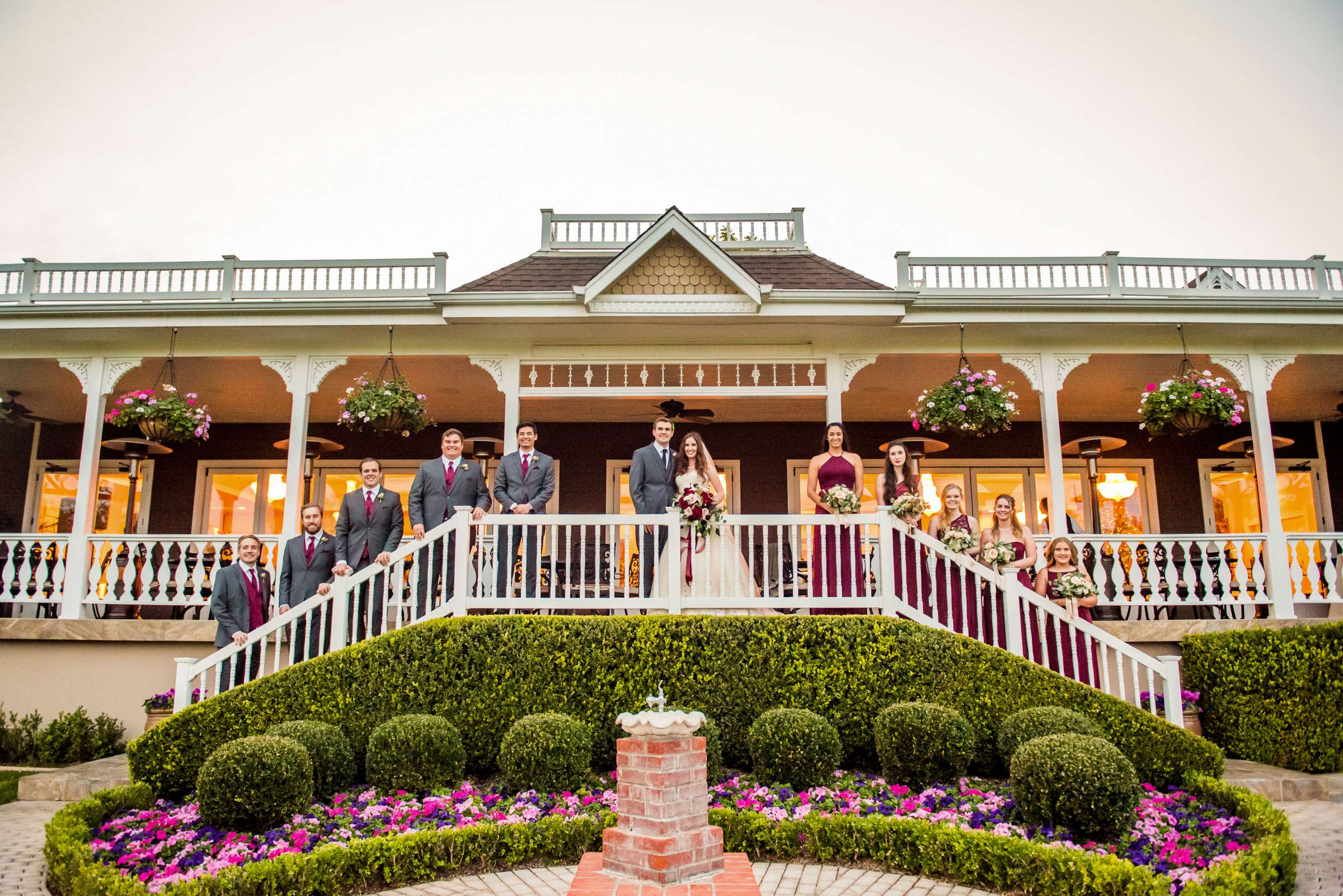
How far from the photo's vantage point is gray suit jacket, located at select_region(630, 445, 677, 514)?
24.5 feet

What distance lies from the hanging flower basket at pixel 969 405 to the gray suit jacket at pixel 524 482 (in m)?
3.96

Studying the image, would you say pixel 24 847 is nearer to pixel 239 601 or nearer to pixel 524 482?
pixel 239 601

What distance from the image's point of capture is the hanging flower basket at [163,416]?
342 inches

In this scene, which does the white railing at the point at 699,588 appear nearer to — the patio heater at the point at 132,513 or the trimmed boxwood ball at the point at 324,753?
the trimmed boxwood ball at the point at 324,753

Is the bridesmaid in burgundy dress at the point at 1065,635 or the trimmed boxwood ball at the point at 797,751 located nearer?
the trimmed boxwood ball at the point at 797,751

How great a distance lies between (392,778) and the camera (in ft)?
18.5

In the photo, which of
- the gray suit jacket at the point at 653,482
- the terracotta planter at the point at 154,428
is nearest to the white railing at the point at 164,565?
the terracotta planter at the point at 154,428

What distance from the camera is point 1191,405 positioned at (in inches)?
335

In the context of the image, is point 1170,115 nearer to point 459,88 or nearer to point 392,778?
point 459,88

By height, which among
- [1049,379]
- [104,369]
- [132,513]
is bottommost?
[132,513]

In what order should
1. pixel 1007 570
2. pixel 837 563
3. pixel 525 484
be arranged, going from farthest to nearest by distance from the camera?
pixel 525 484, pixel 837 563, pixel 1007 570

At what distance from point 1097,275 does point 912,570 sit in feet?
16.2

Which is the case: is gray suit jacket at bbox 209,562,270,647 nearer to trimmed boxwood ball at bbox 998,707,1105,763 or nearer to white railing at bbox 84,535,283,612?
white railing at bbox 84,535,283,612

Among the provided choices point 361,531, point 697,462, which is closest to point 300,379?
point 361,531
